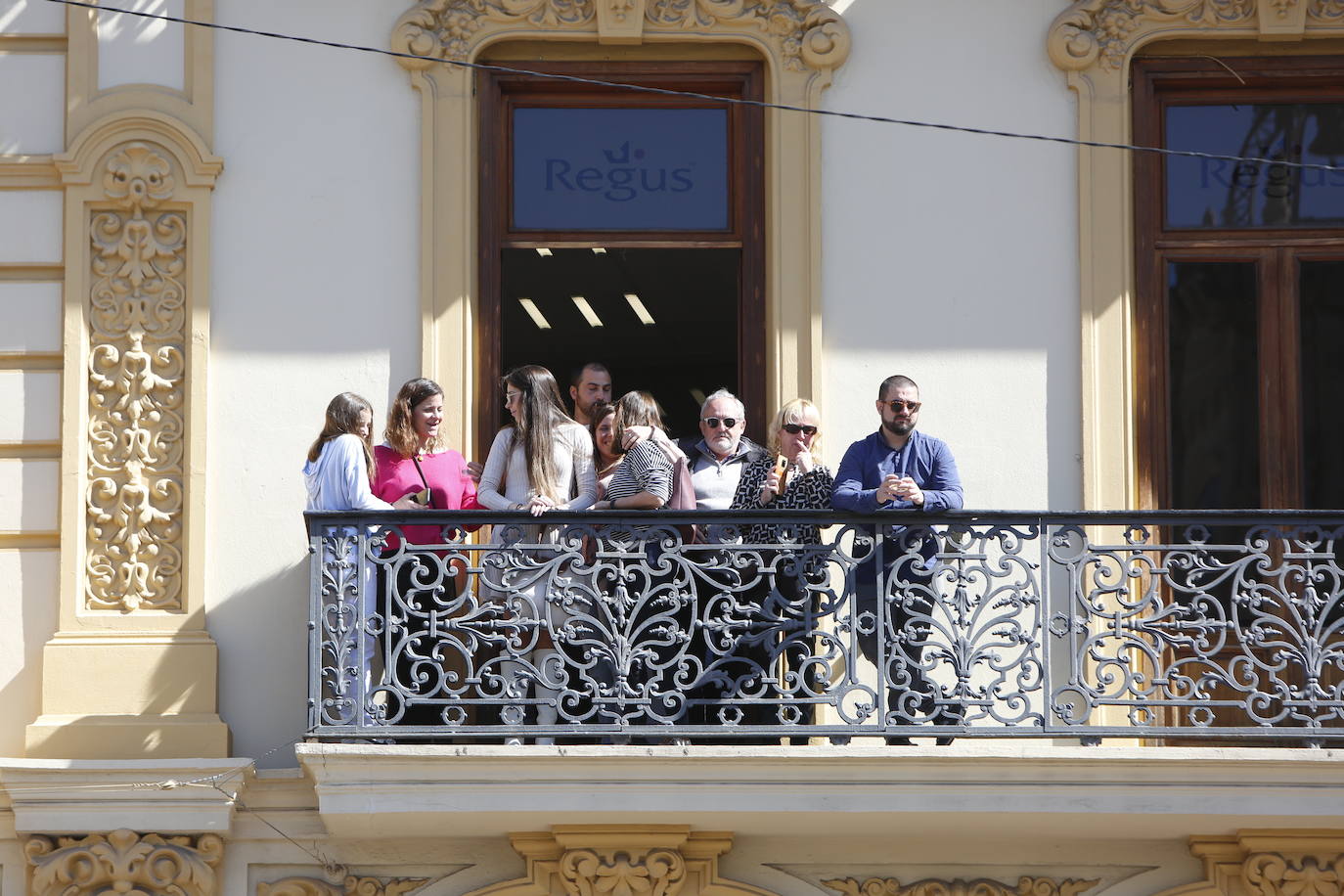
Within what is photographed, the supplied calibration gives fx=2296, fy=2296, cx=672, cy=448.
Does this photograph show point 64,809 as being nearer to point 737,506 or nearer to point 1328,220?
point 737,506

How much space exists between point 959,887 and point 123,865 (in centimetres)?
363

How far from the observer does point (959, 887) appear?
10117 mm

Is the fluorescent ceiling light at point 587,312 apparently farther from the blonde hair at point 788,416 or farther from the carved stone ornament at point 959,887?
the carved stone ornament at point 959,887

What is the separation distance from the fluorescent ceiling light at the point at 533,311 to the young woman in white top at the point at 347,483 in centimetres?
140

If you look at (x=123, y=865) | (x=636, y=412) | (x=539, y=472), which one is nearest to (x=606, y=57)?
(x=636, y=412)

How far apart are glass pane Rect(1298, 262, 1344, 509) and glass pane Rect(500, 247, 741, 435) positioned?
108 inches

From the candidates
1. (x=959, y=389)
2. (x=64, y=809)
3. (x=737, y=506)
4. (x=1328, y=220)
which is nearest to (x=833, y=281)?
(x=959, y=389)

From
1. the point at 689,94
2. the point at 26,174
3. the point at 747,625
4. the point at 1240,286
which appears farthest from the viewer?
the point at 1240,286

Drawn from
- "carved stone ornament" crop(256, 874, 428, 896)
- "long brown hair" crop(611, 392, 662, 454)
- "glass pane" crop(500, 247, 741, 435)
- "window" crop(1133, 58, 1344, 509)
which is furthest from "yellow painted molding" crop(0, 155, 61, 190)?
"window" crop(1133, 58, 1344, 509)

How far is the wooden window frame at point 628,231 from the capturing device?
10945 mm

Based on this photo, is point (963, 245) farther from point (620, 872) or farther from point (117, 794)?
point (117, 794)

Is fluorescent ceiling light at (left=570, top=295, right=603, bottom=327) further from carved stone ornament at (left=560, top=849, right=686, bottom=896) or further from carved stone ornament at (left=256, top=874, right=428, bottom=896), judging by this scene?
carved stone ornament at (left=256, top=874, right=428, bottom=896)

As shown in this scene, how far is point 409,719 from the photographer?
9.92m

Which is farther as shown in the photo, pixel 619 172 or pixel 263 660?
pixel 619 172
